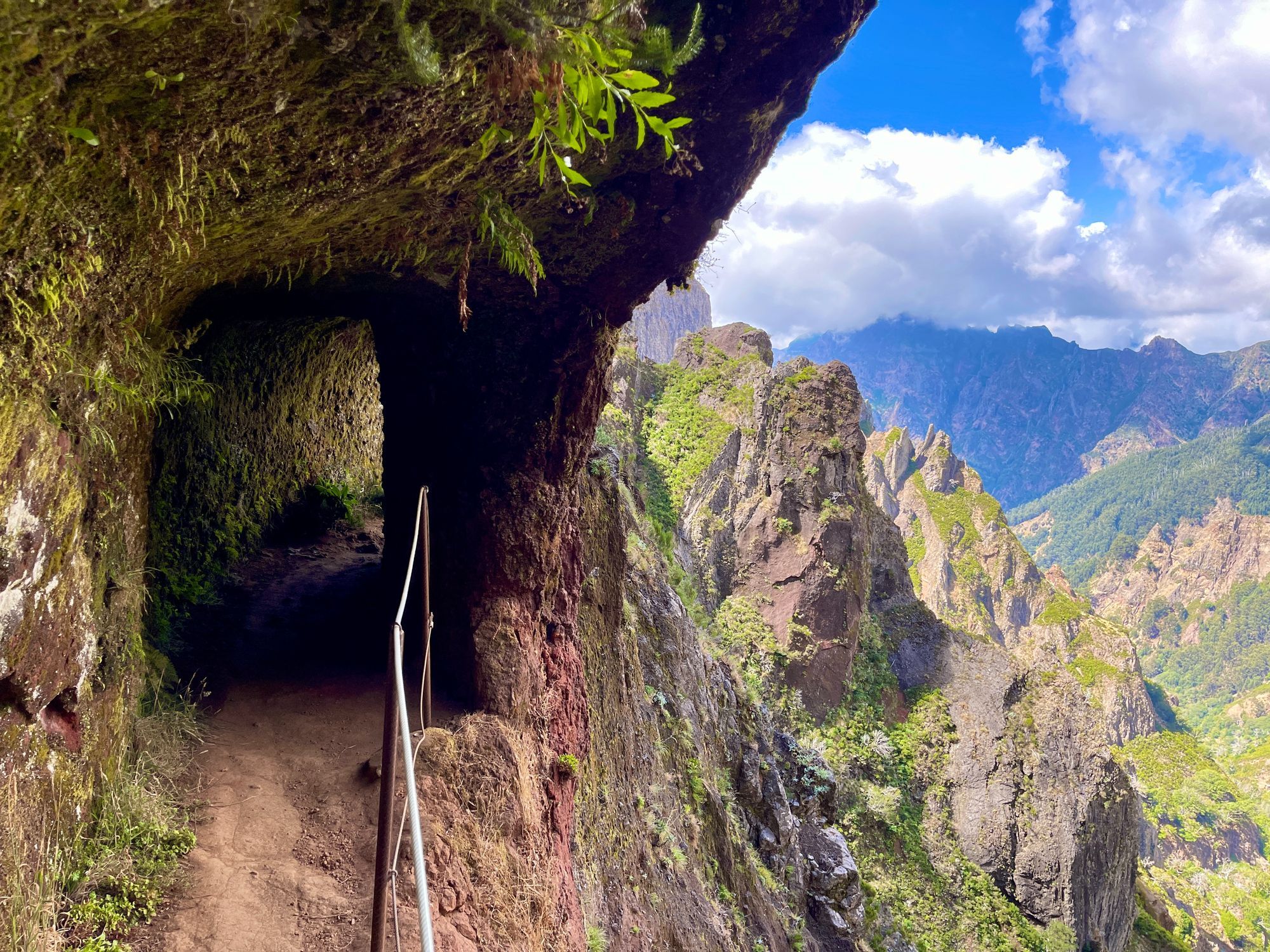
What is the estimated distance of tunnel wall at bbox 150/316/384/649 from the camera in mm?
7512

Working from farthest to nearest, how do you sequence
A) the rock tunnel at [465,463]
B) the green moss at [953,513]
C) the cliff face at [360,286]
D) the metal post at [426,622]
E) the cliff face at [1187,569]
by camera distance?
1. the cliff face at [1187,569]
2. the green moss at [953,513]
3. the rock tunnel at [465,463]
4. the metal post at [426,622]
5. the cliff face at [360,286]

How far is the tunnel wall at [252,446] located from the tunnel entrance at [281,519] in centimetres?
2

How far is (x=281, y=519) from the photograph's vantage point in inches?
399

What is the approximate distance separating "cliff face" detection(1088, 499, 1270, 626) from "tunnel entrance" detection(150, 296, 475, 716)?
201m

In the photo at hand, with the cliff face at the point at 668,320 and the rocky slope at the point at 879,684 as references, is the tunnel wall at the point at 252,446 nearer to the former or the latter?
the rocky slope at the point at 879,684

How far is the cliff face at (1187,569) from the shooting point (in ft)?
551

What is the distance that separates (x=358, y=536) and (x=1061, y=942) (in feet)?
73.3

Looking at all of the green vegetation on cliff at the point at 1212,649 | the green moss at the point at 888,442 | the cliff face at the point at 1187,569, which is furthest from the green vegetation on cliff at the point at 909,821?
the cliff face at the point at 1187,569

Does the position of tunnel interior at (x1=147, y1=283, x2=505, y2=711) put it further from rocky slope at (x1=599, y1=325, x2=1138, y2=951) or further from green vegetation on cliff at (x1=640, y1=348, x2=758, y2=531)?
green vegetation on cliff at (x1=640, y1=348, x2=758, y2=531)

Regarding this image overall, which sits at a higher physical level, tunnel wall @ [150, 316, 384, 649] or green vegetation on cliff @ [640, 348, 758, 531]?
green vegetation on cliff @ [640, 348, 758, 531]


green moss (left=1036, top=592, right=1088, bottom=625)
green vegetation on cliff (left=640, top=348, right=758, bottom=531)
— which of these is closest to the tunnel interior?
green vegetation on cliff (left=640, top=348, right=758, bottom=531)

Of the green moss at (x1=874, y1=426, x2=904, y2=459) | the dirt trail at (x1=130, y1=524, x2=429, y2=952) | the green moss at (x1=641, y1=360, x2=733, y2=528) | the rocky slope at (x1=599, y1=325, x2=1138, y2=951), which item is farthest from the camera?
the green moss at (x1=874, y1=426, x2=904, y2=459)

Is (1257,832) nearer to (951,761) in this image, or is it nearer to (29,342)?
(951,761)

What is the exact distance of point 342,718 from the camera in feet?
20.6
